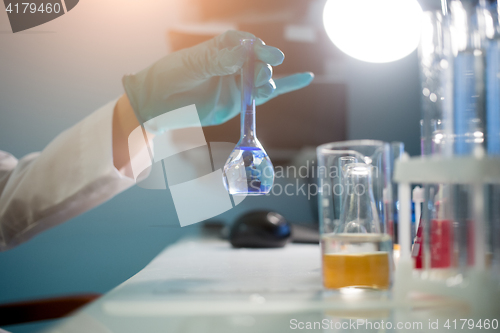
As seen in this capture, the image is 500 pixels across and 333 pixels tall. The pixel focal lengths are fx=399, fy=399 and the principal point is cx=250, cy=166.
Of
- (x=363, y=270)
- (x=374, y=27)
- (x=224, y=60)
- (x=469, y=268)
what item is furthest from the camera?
(x=374, y=27)

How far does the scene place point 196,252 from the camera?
3.53ft

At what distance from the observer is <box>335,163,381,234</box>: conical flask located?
0.56 m

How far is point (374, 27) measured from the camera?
1.44 m

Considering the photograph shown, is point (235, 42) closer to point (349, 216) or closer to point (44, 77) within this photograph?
point (349, 216)

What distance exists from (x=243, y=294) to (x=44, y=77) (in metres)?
1.28

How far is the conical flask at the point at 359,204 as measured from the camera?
1.84 ft

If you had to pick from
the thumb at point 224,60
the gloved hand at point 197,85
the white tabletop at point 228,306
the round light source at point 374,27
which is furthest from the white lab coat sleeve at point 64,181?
the round light source at point 374,27

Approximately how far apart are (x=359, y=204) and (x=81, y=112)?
4.15ft

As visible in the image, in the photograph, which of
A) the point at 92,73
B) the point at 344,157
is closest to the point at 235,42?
the point at 344,157

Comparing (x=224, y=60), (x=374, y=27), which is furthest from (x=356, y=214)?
(x=374, y=27)

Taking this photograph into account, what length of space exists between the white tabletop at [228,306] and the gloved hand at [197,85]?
0.45 m

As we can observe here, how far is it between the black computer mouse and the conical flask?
1.87ft

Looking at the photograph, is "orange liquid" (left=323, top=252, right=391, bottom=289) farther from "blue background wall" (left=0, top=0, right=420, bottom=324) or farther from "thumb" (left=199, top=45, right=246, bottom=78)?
"blue background wall" (left=0, top=0, right=420, bottom=324)

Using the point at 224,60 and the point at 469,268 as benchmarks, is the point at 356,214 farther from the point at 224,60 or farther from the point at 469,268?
the point at 224,60
